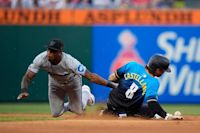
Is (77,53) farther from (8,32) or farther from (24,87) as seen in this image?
(24,87)

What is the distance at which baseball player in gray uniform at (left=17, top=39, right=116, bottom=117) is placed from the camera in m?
10.9

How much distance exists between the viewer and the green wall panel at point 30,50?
685 inches

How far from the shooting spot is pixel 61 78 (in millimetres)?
11797

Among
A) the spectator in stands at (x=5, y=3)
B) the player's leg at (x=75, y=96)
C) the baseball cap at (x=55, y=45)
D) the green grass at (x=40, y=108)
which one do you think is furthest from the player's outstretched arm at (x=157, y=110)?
the spectator in stands at (x=5, y=3)

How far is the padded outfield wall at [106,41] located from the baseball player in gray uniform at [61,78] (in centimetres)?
491

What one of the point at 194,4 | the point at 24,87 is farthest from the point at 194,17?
the point at 24,87

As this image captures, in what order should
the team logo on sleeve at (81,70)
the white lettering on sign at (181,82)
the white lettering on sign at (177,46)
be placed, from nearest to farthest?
the team logo on sleeve at (81,70), the white lettering on sign at (181,82), the white lettering on sign at (177,46)

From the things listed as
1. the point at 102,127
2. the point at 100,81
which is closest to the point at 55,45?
the point at 100,81

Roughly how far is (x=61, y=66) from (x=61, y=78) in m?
0.51

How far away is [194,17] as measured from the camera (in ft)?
59.0

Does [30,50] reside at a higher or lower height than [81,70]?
higher

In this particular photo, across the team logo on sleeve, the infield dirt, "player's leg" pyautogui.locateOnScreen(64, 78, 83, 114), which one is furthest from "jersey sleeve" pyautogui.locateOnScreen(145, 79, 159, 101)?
"player's leg" pyautogui.locateOnScreen(64, 78, 83, 114)

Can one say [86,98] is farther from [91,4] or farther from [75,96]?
[91,4]

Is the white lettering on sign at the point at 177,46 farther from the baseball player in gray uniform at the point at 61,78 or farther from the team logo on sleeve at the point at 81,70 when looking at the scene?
the team logo on sleeve at the point at 81,70
